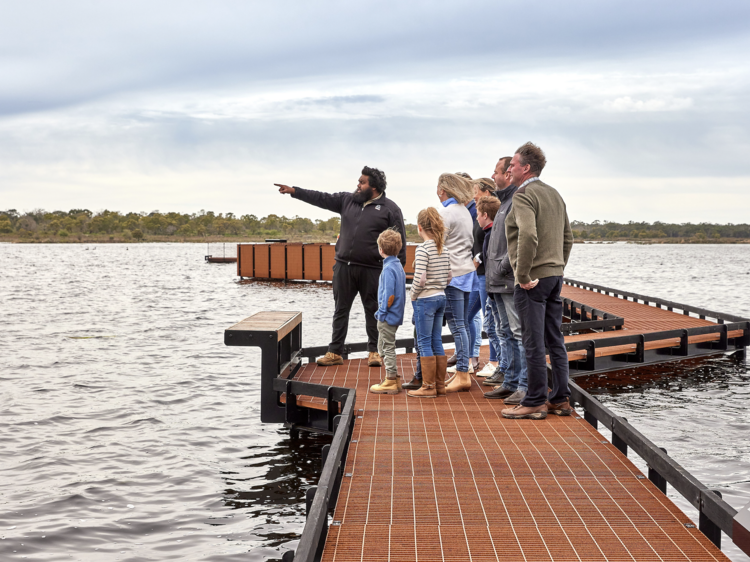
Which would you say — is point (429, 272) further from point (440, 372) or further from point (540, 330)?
point (540, 330)

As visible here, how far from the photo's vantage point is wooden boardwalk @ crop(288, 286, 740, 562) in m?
3.52

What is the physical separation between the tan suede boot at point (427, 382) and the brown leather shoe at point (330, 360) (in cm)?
184

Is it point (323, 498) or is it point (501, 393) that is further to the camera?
point (501, 393)

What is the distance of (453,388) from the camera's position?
7.00 m

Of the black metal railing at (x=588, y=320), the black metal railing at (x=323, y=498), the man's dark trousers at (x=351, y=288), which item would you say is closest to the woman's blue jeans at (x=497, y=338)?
the man's dark trousers at (x=351, y=288)

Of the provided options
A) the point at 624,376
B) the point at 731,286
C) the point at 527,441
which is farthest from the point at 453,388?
the point at 731,286

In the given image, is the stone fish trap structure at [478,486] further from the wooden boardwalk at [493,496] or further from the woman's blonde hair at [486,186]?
the woman's blonde hair at [486,186]

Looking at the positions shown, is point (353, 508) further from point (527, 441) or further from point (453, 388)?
point (453, 388)

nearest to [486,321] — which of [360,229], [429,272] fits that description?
[429,272]

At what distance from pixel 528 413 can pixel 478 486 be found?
163cm

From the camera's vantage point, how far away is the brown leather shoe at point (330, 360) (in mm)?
8492

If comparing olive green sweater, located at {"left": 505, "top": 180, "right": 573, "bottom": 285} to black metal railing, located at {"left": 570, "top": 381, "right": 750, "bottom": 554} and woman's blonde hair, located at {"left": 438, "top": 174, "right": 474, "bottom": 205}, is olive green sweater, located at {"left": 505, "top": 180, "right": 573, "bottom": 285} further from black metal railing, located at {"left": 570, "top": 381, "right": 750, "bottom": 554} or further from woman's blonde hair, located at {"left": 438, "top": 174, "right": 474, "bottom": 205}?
woman's blonde hair, located at {"left": 438, "top": 174, "right": 474, "bottom": 205}

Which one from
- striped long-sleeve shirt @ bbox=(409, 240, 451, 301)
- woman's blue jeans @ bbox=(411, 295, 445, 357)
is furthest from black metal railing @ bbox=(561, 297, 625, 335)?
striped long-sleeve shirt @ bbox=(409, 240, 451, 301)

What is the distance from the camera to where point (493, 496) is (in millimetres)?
4262
